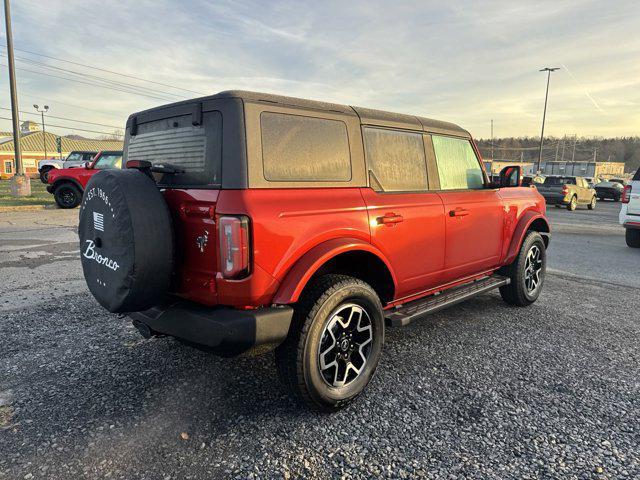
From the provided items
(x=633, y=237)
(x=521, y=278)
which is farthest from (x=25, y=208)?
(x=633, y=237)

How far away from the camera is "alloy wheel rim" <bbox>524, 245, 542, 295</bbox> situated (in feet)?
16.4

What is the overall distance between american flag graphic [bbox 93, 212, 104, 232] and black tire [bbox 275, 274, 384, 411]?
4.29 ft

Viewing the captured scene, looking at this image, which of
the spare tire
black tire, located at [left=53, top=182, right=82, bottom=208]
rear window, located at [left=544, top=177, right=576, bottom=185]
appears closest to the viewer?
the spare tire

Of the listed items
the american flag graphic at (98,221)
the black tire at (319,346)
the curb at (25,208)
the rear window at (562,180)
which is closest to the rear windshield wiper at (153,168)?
the american flag graphic at (98,221)

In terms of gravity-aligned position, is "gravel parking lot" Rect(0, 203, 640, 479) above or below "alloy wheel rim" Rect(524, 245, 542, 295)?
below

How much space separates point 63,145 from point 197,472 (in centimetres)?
8317

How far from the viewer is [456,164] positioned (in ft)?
13.9

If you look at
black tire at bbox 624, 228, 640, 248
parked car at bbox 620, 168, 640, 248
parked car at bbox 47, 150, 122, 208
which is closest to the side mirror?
parked car at bbox 620, 168, 640, 248

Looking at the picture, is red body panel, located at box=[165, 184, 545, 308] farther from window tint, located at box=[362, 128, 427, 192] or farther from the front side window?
the front side window

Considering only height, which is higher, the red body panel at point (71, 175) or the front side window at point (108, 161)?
the front side window at point (108, 161)

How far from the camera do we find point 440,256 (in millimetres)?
3748

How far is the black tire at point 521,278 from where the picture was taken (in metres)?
4.79

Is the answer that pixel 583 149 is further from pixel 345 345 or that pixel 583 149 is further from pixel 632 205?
pixel 345 345

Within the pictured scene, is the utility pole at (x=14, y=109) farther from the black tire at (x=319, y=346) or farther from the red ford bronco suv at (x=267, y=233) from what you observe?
the black tire at (x=319, y=346)
